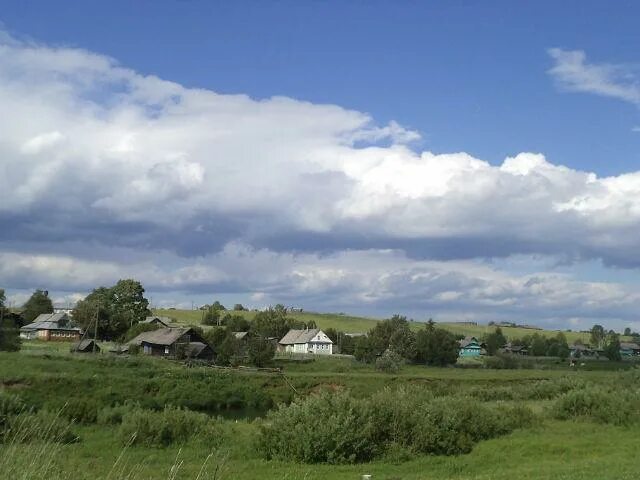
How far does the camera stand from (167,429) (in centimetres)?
2573

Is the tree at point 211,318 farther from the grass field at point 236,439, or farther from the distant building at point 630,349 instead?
the distant building at point 630,349

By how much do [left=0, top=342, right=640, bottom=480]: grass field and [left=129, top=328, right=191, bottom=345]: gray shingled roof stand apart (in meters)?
18.0

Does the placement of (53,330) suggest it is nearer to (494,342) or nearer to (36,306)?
(36,306)

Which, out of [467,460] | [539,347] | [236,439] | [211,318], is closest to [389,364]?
[236,439]

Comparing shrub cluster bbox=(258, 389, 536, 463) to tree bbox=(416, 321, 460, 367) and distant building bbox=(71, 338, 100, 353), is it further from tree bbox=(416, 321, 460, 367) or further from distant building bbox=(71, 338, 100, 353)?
tree bbox=(416, 321, 460, 367)

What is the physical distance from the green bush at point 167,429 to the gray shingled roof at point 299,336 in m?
92.1

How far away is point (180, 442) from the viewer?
25203 mm

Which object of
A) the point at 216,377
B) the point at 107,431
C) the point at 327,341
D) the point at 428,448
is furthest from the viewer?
the point at 327,341

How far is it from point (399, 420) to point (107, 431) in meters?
14.1

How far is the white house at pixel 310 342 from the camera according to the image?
11875 cm

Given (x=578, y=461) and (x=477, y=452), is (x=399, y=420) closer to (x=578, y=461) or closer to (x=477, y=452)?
(x=477, y=452)

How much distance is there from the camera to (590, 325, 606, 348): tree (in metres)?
170

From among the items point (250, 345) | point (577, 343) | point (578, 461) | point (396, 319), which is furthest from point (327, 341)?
point (578, 461)

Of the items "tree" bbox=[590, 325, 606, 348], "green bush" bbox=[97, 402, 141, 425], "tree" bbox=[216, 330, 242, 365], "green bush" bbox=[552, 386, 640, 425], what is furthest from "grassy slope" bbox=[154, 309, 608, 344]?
"green bush" bbox=[552, 386, 640, 425]
